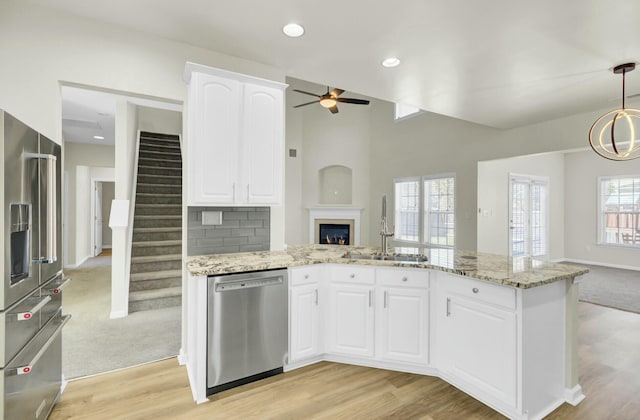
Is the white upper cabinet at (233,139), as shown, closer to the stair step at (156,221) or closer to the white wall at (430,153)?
the stair step at (156,221)

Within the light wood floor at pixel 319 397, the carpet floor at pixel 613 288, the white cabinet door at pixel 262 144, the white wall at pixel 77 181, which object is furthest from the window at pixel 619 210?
the white wall at pixel 77 181

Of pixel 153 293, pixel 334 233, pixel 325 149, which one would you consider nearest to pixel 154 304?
pixel 153 293

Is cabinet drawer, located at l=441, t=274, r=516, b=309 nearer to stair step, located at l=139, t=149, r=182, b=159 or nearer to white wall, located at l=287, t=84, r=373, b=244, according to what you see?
white wall, located at l=287, t=84, r=373, b=244

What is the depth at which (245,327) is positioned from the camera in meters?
2.29

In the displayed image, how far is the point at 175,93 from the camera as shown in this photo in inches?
102

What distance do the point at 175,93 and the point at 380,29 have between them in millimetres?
1730

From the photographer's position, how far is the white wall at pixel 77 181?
Answer: 22.5 ft

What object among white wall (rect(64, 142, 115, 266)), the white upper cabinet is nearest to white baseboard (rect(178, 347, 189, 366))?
the white upper cabinet

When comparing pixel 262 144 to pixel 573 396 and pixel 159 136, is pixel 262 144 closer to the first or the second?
pixel 573 396

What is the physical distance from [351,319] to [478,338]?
0.94 metres

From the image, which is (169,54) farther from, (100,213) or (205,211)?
(100,213)

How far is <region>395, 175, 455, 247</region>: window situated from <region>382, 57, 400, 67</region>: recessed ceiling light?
3.89 meters

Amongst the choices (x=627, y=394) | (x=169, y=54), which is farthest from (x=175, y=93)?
(x=627, y=394)

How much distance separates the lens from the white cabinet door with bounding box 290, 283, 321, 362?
8.21 feet
